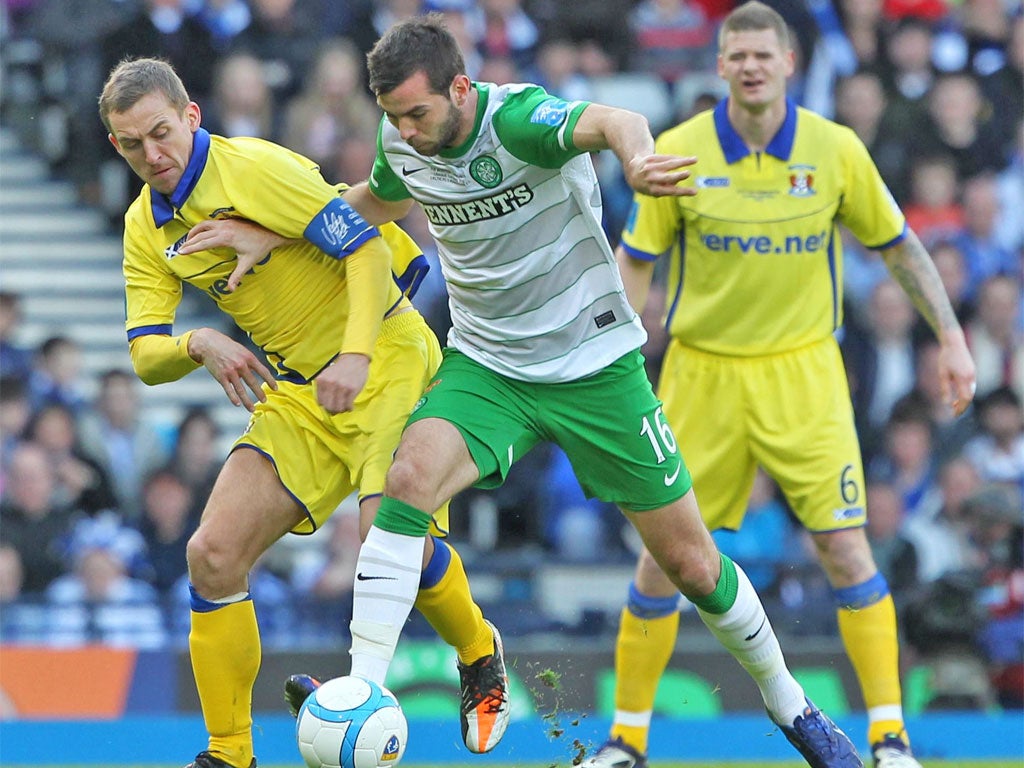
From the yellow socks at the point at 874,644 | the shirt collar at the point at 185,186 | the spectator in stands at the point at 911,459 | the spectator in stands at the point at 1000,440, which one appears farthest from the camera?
the spectator in stands at the point at 1000,440

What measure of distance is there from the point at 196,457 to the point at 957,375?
18.5ft

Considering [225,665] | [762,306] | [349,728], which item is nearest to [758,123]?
[762,306]

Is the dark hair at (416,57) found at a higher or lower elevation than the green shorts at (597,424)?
higher

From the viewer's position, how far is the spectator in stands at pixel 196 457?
11.0 m

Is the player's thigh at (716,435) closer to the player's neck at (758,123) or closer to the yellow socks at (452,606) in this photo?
the player's neck at (758,123)

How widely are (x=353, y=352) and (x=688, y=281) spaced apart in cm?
216

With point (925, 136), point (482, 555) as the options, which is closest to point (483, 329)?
point (482, 555)

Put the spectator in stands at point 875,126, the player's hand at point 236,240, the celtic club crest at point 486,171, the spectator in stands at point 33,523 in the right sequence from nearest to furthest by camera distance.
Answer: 1. the celtic club crest at point 486,171
2. the player's hand at point 236,240
3. the spectator in stands at point 33,523
4. the spectator in stands at point 875,126

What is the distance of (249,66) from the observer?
1238cm

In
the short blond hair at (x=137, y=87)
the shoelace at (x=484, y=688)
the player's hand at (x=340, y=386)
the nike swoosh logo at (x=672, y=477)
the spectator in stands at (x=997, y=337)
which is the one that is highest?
the short blond hair at (x=137, y=87)

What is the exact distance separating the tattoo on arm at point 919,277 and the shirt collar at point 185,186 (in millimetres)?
2930

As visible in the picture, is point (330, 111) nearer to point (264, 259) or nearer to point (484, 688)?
point (264, 259)

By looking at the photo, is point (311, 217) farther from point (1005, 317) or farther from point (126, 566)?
point (1005, 317)

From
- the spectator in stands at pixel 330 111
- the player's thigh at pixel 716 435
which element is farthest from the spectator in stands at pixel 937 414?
the player's thigh at pixel 716 435
